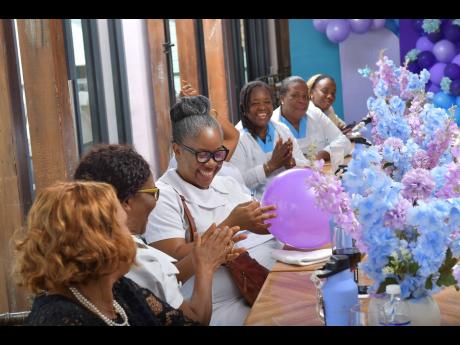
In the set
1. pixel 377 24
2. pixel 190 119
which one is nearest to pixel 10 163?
pixel 190 119

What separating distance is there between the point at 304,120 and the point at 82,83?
1.81 m

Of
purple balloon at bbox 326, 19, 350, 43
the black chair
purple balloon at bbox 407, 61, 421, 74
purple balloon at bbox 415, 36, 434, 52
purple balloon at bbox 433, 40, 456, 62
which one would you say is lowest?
the black chair

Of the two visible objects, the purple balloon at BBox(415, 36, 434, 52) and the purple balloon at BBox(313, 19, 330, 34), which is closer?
the purple balloon at BBox(415, 36, 434, 52)

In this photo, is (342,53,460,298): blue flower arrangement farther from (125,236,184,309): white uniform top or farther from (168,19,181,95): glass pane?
(168,19,181,95): glass pane

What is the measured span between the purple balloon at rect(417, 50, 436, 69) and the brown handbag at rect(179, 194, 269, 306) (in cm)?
598

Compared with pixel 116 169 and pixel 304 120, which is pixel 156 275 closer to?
pixel 116 169

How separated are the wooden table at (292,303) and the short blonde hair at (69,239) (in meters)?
0.58

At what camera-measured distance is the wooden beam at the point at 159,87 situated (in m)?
5.02

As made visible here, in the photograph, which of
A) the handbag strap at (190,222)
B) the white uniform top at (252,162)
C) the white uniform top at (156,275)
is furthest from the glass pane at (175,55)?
the white uniform top at (156,275)

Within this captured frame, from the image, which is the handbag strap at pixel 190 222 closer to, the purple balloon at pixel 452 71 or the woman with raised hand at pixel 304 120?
the woman with raised hand at pixel 304 120

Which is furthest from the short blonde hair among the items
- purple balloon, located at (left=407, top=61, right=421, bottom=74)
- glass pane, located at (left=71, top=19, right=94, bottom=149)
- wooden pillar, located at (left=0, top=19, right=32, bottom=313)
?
purple balloon, located at (left=407, top=61, right=421, bottom=74)

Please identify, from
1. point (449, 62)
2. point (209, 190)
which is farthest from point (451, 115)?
point (449, 62)

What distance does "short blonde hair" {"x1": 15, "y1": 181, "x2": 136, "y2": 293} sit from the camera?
1.42m

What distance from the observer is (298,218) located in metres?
2.61
